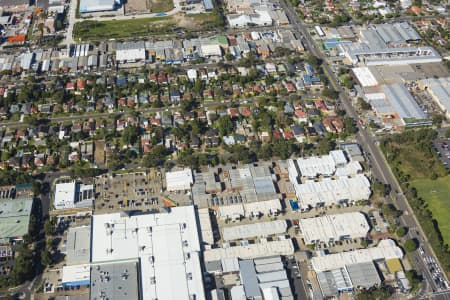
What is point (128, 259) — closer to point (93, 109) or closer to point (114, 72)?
point (93, 109)

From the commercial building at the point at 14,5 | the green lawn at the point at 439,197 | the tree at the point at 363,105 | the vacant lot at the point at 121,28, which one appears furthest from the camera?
the commercial building at the point at 14,5

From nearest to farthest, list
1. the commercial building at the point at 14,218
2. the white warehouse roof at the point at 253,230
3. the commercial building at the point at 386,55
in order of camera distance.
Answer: the commercial building at the point at 14,218 < the white warehouse roof at the point at 253,230 < the commercial building at the point at 386,55

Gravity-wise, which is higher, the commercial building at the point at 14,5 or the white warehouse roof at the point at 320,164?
the commercial building at the point at 14,5

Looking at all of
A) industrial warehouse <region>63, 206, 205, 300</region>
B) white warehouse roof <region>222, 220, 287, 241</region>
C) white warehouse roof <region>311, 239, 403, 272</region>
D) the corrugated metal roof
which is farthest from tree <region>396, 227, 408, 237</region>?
industrial warehouse <region>63, 206, 205, 300</region>

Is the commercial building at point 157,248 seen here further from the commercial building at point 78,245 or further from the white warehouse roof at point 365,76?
the white warehouse roof at point 365,76

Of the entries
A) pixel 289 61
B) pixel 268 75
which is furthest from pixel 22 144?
pixel 289 61

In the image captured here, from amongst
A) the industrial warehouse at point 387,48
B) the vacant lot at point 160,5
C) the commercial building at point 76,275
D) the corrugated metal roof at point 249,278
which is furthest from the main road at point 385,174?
the commercial building at point 76,275

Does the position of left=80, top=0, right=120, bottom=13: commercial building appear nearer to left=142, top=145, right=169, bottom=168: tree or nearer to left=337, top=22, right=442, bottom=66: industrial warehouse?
left=142, top=145, right=169, bottom=168: tree

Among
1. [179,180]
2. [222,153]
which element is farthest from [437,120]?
[179,180]
